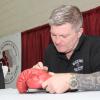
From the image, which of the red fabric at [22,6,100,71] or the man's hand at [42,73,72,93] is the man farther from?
the red fabric at [22,6,100,71]

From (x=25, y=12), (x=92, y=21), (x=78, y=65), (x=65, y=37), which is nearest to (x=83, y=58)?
(x=78, y=65)

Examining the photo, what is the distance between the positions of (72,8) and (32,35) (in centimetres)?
257

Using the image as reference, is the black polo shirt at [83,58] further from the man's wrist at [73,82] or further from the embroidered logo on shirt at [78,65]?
the man's wrist at [73,82]

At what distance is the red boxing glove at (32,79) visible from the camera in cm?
122

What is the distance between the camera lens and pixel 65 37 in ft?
5.46

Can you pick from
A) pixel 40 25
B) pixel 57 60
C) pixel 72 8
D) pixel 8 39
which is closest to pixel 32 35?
pixel 40 25

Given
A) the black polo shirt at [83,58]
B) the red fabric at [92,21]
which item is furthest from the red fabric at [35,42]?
the black polo shirt at [83,58]

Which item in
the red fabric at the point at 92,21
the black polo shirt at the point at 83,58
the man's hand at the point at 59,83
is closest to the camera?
the man's hand at the point at 59,83

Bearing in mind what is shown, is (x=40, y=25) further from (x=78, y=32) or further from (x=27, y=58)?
(x=78, y=32)

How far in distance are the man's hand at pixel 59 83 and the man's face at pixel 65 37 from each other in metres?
0.48

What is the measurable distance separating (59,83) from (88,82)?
0.39 feet

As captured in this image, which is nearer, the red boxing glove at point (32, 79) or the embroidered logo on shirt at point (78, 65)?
the red boxing glove at point (32, 79)

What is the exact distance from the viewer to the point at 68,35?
1.67 m

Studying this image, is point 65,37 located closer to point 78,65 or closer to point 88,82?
point 78,65
